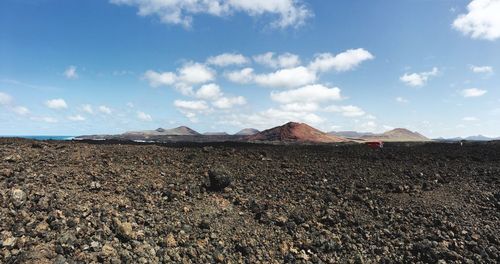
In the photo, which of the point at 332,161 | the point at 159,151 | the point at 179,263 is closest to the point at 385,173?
the point at 332,161

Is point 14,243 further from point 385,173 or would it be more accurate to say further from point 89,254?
point 385,173

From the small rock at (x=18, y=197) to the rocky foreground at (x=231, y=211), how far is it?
0.7 inches

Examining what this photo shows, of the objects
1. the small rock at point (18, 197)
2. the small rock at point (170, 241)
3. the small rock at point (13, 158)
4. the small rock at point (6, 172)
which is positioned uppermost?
the small rock at point (13, 158)

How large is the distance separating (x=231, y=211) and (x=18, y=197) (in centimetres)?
449

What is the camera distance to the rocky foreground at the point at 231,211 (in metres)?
7.33

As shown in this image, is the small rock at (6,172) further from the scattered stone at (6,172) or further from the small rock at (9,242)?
the small rock at (9,242)

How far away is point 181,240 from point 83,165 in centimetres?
453

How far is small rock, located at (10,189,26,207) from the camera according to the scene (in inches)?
306

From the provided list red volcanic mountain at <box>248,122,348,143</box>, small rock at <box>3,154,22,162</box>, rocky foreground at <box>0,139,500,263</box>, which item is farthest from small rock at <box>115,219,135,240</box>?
red volcanic mountain at <box>248,122,348,143</box>

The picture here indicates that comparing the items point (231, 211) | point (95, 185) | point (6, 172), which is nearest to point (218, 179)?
point (231, 211)

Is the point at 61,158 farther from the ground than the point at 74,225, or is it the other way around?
the point at 61,158

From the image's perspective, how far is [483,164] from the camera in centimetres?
1568

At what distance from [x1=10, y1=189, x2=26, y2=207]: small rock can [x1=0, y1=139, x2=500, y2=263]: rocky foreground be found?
2cm

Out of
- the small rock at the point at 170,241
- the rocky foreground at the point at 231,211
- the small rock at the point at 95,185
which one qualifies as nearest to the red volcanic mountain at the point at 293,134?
the rocky foreground at the point at 231,211
